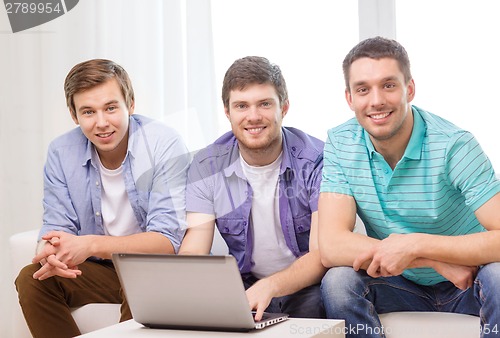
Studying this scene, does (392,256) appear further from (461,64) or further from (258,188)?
(461,64)

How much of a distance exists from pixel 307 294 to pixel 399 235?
41cm

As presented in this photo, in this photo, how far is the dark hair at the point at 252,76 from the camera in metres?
2.49

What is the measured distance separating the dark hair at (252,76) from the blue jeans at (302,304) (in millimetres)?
613

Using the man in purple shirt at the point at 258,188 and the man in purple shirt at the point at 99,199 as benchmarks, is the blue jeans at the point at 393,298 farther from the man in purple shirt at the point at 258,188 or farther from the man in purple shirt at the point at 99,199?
the man in purple shirt at the point at 99,199

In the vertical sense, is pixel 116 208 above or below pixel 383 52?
below

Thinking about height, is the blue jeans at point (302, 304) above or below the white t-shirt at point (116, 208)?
below

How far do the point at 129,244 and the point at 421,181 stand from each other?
0.94 meters

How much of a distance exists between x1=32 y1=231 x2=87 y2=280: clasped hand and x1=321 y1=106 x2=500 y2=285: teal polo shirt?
82cm

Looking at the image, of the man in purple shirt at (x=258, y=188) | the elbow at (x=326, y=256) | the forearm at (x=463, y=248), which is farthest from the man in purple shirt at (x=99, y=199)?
the forearm at (x=463, y=248)

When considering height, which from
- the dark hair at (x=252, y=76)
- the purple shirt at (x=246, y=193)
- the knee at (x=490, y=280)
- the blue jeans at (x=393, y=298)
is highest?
the dark hair at (x=252, y=76)

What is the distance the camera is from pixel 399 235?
2.05 metres

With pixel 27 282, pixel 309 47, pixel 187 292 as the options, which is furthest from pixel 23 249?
pixel 309 47

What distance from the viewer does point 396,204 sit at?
2205mm

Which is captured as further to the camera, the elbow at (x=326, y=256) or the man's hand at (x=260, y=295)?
the elbow at (x=326, y=256)
